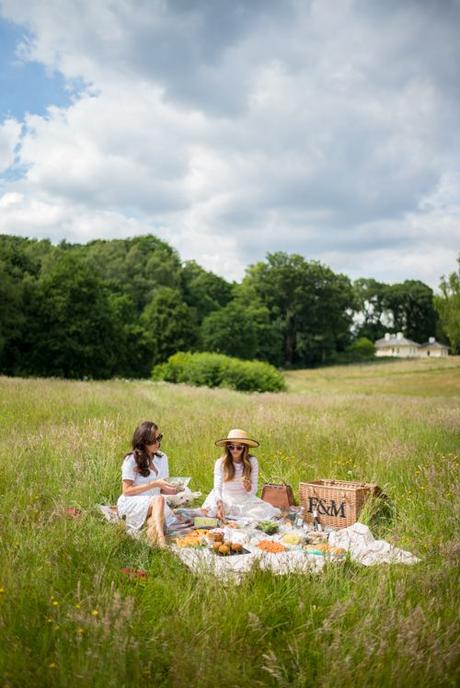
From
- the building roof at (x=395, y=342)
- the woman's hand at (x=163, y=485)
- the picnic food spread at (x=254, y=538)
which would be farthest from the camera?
the building roof at (x=395, y=342)

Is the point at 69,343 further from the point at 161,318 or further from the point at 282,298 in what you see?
the point at 282,298

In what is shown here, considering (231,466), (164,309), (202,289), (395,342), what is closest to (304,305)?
(202,289)

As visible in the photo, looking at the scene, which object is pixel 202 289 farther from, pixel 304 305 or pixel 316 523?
pixel 316 523

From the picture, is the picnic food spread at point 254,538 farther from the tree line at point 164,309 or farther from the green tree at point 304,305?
the green tree at point 304,305

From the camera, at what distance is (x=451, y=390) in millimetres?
36750

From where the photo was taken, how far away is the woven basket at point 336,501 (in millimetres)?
6348

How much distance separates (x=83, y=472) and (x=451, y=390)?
33.2 metres

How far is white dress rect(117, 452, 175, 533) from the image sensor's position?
19.7ft

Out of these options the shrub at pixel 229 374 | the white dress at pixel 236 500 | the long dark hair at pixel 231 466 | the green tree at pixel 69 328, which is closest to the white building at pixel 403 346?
the green tree at pixel 69 328

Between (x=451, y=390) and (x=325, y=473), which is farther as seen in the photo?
(x=451, y=390)

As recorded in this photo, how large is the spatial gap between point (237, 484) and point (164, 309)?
145 ft

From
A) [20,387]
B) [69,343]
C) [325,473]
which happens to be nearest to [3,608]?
[325,473]

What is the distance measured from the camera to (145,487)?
20.7ft

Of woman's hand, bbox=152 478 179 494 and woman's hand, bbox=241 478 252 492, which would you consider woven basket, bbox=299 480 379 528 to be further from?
woman's hand, bbox=152 478 179 494
